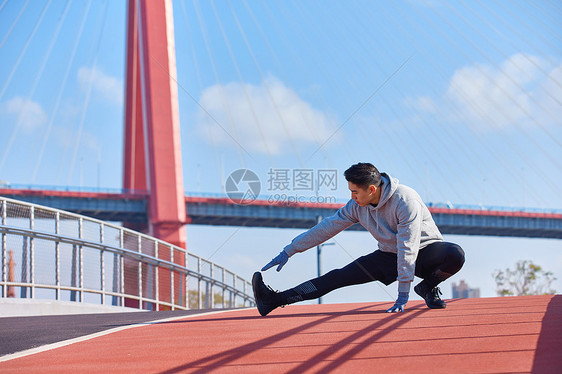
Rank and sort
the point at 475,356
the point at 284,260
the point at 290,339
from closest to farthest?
1. the point at 475,356
2. the point at 290,339
3. the point at 284,260

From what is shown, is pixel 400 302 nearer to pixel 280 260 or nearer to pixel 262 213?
pixel 280 260

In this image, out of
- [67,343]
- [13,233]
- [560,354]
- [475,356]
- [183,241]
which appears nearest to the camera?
[560,354]

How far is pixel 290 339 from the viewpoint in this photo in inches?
135

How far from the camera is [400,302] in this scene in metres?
4.51

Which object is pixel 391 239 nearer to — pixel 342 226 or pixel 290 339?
pixel 342 226

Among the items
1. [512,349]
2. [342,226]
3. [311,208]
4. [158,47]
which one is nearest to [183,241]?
[158,47]

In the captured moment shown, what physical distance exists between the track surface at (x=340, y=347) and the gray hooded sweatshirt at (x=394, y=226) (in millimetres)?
385

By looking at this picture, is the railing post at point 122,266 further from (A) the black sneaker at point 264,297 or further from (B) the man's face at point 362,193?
(B) the man's face at point 362,193

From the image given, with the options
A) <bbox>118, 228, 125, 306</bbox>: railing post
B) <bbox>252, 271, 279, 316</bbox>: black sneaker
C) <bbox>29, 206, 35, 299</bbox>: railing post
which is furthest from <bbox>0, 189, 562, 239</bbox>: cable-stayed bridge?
<bbox>252, 271, 279, 316</bbox>: black sneaker

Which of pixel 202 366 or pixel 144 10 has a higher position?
pixel 144 10

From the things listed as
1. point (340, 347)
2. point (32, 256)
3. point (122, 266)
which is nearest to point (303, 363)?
point (340, 347)

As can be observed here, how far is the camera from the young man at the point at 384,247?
4.45 meters

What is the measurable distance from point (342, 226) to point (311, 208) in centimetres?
4015

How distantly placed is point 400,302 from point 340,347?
5.07 ft
